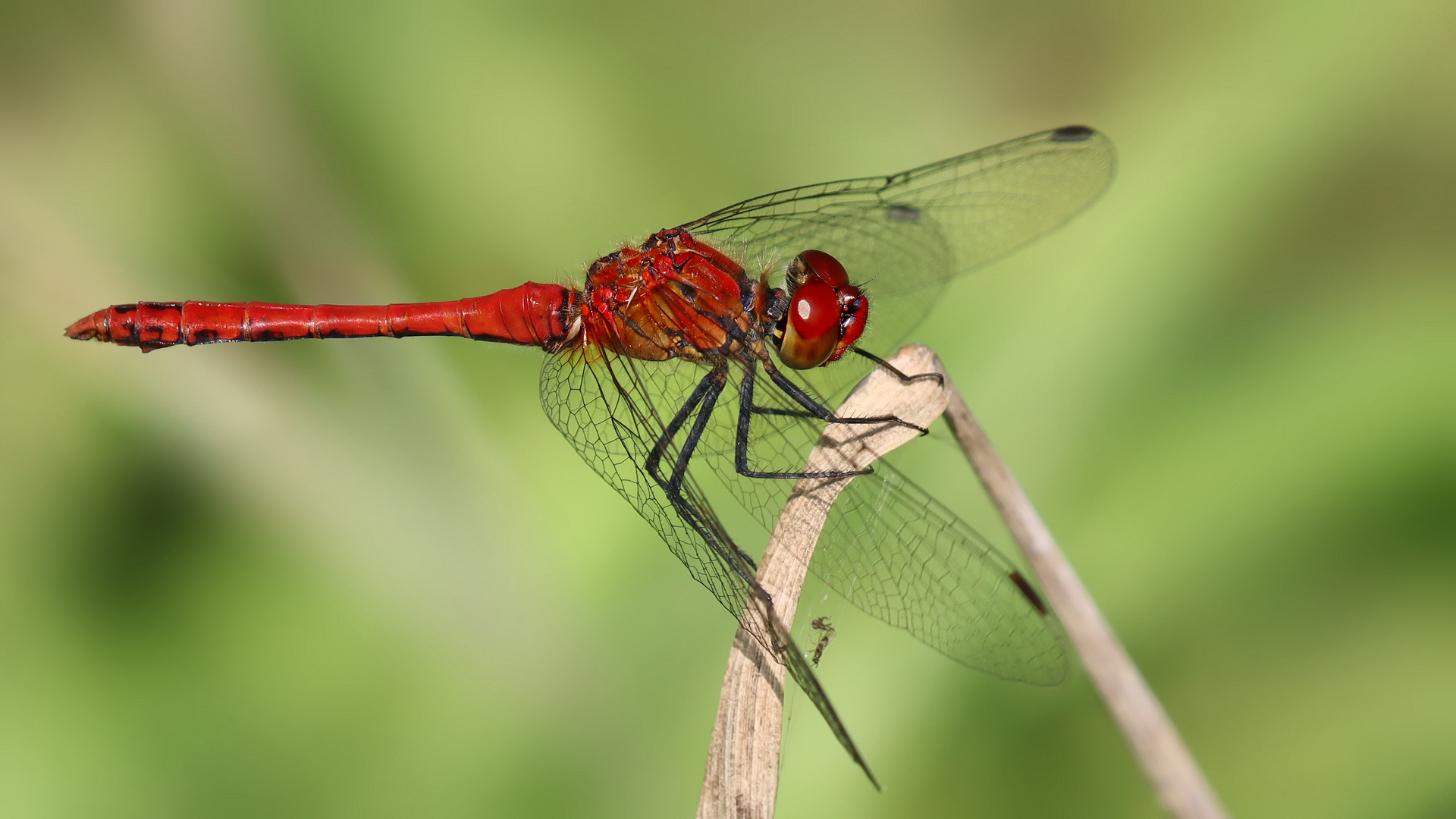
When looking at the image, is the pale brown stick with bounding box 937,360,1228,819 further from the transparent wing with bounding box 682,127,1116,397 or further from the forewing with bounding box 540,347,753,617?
the transparent wing with bounding box 682,127,1116,397

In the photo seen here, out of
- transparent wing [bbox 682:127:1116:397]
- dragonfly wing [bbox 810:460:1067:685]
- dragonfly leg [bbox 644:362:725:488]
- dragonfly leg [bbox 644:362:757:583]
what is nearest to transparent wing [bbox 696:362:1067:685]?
dragonfly wing [bbox 810:460:1067:685]

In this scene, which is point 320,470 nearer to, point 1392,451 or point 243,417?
point 243,417

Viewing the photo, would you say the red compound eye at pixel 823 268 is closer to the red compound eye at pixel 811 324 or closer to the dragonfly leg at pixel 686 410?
the red compound eye at pixel 811 324

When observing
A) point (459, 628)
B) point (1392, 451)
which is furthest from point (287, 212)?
point (1392, 451)

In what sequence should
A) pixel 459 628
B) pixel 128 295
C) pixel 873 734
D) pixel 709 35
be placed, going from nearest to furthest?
pixel 873 734 < pixel 459 628 < pixel 128 295 < pixel 709 35

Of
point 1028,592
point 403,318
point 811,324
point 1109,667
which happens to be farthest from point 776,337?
point 1109,667

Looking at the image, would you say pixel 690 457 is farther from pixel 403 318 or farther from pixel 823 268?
pixel 403 318

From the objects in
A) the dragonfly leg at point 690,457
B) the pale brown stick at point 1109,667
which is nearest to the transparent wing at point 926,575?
the dragonfly leg at point 690,457
